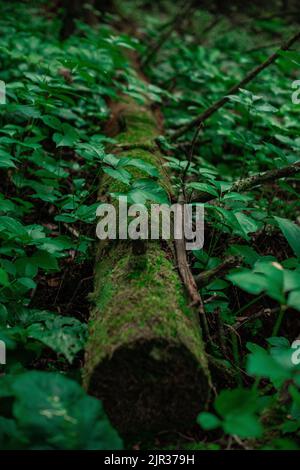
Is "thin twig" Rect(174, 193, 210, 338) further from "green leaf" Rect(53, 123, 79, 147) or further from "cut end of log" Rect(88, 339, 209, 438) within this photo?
"green leaf" Rect(53, 123, 79, 147)

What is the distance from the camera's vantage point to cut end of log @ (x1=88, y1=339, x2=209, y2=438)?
4.66 feet

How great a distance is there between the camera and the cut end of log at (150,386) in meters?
1.42

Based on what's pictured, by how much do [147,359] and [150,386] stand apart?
0.10 meters

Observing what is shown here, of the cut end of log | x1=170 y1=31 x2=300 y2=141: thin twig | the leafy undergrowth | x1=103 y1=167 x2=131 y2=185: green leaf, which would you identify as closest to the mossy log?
the cut end of log

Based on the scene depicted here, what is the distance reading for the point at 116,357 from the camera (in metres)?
1.42

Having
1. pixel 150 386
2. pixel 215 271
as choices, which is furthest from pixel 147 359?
pixel 215 271

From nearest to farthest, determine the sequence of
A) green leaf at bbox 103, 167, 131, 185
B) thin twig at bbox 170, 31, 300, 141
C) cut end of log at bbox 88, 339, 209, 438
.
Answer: cut end of log at bbox 88, 339, 209, 438, green leaf at bbox 103, 167, 131, 185, thin twig at bbox 170, 31, 300, 141

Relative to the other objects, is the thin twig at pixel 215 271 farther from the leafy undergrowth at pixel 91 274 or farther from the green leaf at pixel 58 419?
the green leaf at pixel 58 419

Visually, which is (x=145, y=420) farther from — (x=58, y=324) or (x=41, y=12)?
(x=41, y=12)

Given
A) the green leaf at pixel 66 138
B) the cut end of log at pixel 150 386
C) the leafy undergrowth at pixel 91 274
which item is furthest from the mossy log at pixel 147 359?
the green leaf at pixel 66 138

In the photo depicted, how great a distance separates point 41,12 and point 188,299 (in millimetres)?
5719

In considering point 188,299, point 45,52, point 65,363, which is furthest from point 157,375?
point 45,52

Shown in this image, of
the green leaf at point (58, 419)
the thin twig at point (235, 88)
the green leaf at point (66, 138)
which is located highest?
the thin twig at point (235, 88)

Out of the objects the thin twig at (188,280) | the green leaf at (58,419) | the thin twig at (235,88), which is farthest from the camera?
the thin twig at (235,88)
